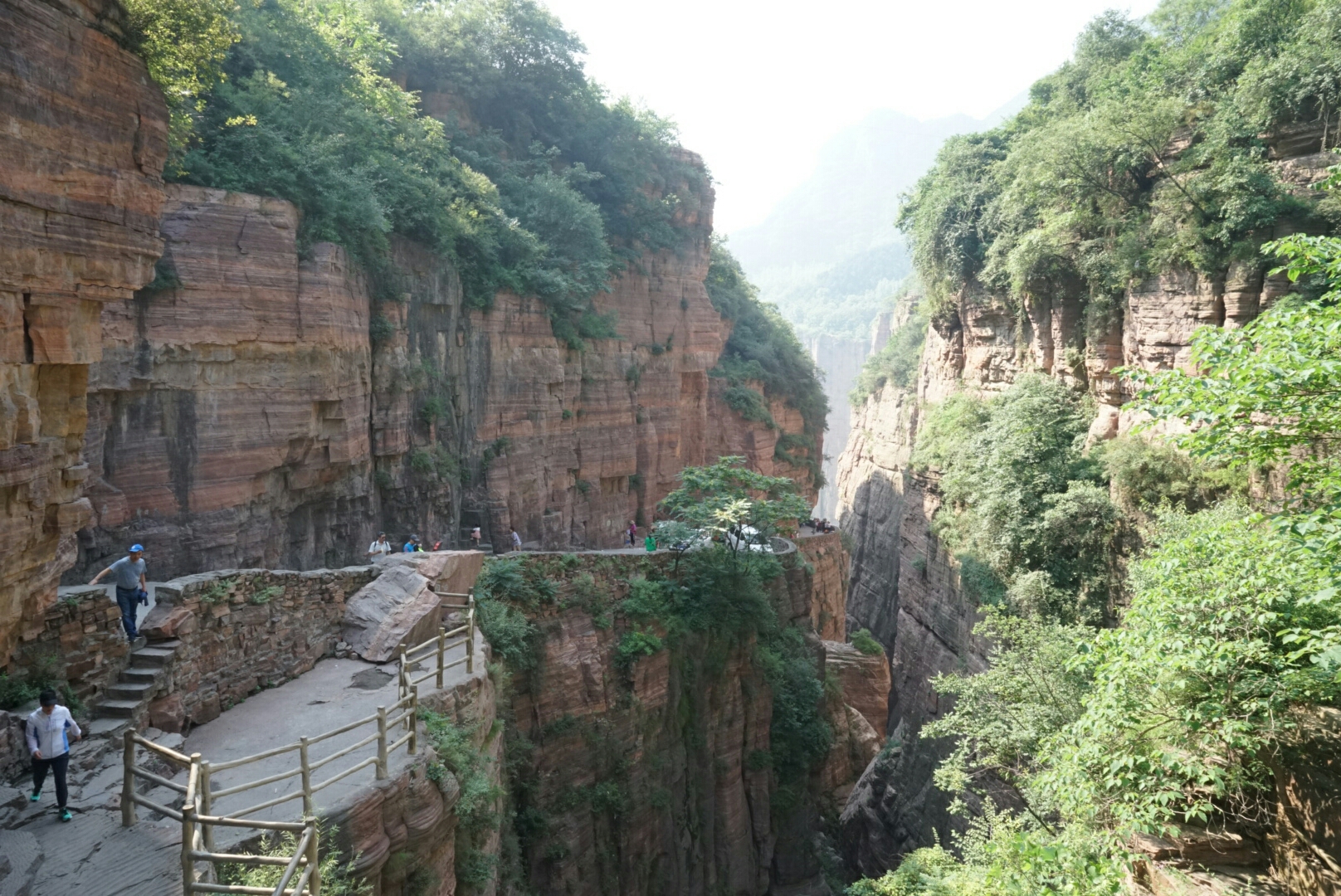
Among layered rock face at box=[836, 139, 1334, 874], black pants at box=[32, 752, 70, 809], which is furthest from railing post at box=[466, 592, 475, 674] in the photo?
layered rock face at box=[836, 139, 1334, 874]

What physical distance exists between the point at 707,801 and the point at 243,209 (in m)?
17.9

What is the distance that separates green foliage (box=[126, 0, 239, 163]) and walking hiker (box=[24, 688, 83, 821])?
674 cm

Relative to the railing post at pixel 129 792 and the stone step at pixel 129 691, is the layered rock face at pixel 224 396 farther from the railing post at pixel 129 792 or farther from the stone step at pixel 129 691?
the railing post at pixel 129 792

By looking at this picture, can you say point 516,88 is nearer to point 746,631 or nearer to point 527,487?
point 527,487

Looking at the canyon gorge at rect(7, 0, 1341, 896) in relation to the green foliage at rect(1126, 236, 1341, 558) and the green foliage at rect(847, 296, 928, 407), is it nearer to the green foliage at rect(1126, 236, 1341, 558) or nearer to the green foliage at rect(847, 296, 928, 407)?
the green foliage at rect(1126, 236, 1341, 558)

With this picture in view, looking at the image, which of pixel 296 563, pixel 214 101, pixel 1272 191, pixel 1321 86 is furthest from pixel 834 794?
pixel 214 101

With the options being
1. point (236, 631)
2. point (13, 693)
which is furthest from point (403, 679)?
point (13, 693)

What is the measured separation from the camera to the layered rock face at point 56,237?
6.84 meters

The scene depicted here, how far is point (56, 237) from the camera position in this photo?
7.23 meters

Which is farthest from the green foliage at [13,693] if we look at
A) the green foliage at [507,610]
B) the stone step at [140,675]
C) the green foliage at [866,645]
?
the green foliage at [866,645]

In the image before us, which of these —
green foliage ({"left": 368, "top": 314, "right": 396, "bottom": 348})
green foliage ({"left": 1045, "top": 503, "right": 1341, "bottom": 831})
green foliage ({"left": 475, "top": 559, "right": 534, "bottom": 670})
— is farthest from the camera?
green foliage ({"left": 368, "top": 314, "right": 396, "bottom": 348})

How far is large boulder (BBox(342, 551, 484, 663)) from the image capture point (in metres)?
12.6

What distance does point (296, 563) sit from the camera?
17.4 m

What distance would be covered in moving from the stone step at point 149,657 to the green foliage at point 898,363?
130ft
